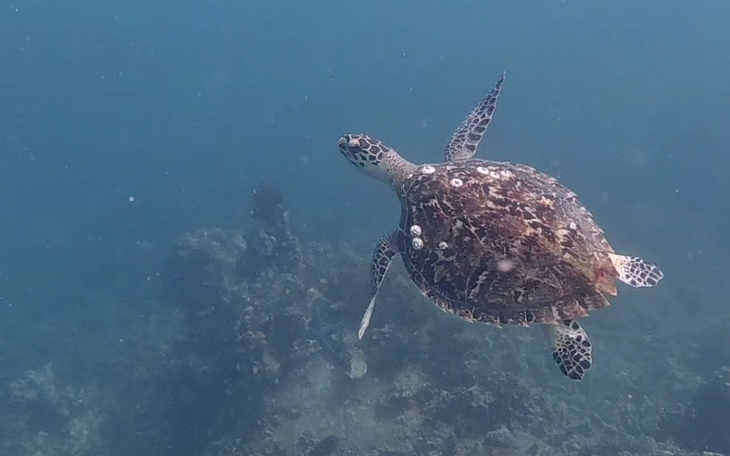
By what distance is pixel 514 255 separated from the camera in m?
4.64

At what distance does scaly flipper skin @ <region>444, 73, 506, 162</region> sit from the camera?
7227 mm

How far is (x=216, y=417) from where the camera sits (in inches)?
387

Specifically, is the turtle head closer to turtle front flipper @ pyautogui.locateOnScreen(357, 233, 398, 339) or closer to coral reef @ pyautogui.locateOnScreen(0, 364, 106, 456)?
turtle front flipper @ pyautogui.locateOnScreen(357, 233, 398, 339)

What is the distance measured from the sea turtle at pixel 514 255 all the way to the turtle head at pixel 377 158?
0.98 metres

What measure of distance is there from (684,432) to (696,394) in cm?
95

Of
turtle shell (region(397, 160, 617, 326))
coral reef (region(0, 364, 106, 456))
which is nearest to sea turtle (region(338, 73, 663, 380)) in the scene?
turtle shell (region(397, 160, 617, 326))

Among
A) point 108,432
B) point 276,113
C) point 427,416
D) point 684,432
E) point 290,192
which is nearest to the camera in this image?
point 427,416

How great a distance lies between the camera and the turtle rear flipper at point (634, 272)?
488 cm

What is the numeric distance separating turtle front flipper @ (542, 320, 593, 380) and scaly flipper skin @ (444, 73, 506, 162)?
301 cm

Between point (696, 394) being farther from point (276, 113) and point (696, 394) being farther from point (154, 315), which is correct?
point (276, 113)

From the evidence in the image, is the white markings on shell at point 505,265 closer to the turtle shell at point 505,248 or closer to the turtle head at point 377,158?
the turtle shell at point 505,248

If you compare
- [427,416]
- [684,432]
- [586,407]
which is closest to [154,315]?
[427,416]

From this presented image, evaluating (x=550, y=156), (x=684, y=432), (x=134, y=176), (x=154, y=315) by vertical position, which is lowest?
(x=134, y=176)

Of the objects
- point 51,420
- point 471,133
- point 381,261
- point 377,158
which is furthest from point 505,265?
point 51,420
